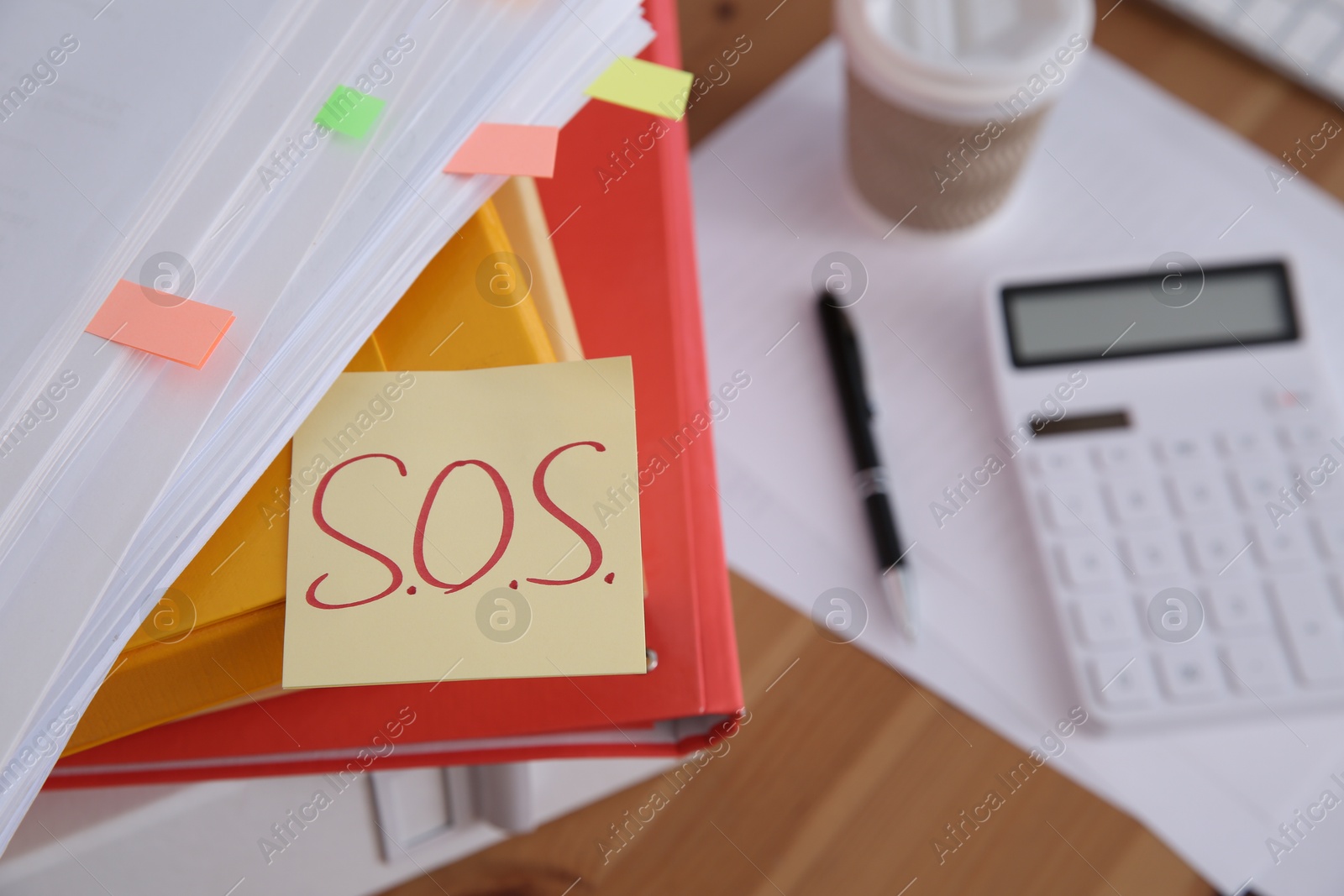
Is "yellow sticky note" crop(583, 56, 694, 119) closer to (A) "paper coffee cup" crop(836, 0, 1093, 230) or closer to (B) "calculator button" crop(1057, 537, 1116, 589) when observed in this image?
(A) "paper coffee cup" crop(836, 0, 1093, 230)

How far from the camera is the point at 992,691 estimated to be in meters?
0.43

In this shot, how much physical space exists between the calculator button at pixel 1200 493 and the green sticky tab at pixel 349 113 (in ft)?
1.23

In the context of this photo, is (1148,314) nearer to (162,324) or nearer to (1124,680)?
(1124,680)

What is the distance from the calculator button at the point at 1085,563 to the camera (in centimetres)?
43

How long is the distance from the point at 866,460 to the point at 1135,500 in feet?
0.40

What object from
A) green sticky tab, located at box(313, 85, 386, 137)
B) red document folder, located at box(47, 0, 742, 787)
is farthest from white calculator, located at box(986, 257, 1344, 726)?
green sticky tab, located at box(313, 85, 386, 137)

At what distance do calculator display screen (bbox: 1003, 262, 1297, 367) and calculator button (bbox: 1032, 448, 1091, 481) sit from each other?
5 centimetres

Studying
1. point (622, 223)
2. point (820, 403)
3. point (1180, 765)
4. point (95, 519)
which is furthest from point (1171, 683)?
point (95, 519)

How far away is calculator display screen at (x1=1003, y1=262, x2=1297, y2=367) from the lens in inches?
18.1

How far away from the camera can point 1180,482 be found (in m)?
0.44

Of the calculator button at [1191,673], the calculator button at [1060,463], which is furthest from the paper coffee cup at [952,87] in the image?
the calculator button at [1191,673]

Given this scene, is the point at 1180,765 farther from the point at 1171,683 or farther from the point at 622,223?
the point at 622,223

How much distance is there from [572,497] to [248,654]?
0.10 m

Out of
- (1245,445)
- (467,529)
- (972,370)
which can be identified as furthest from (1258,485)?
(467,529)
